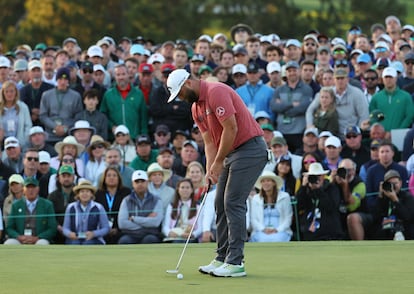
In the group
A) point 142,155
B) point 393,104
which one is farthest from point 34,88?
point 393,104

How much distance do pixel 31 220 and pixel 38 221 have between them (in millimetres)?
96

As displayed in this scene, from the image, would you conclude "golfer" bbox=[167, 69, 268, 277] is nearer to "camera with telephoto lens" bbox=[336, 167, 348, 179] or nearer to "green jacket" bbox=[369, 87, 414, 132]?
"camera with telephoto lens" bbox=[336, 167, 348, 179]

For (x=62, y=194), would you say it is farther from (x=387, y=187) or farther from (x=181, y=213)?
(x=387, y=187)

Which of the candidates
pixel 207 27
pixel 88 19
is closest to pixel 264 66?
pixel 88 19

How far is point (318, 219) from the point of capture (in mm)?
15680

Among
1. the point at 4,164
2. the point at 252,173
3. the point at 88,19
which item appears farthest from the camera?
the point at 88,19

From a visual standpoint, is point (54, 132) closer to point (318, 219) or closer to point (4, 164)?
point (4, 164)

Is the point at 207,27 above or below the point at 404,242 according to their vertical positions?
above

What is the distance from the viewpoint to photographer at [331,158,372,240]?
15.8 metres

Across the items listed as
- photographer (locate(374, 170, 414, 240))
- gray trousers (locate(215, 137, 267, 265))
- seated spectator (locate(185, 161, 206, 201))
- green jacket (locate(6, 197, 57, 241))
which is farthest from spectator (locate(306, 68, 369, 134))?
gray trousers (locate(215, 137, 267, 265))

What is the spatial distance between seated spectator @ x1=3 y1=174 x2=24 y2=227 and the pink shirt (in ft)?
20.2

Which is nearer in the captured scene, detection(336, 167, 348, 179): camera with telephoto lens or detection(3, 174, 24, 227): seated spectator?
detection(336, 167, 348, 179): camera with telephoto lens

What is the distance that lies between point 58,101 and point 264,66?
13.6 feet

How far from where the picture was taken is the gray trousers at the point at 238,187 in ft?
34.5
